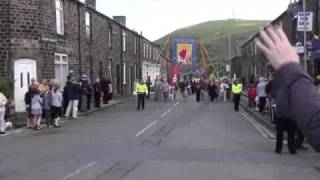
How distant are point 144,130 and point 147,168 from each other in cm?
895

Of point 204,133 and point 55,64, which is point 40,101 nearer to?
point 204,133

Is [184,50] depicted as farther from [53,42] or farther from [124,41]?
[53,42]

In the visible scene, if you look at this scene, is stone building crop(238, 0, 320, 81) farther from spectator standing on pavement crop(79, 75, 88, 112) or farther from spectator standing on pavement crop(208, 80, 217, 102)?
spectator standing on pavement crop(79, 75, 88, 112)

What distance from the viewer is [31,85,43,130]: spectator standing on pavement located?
22.1 m

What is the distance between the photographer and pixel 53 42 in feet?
104

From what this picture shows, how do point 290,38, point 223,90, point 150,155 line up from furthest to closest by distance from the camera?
point 223,90, point 290,38, point 150,155

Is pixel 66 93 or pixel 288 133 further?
pixel 66 93

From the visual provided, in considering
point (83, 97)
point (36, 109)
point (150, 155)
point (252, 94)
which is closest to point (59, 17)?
point (83, 97)

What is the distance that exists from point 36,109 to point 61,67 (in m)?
11.4

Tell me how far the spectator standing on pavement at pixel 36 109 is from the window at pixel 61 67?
9880 mm

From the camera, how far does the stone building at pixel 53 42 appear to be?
28094 millimetres

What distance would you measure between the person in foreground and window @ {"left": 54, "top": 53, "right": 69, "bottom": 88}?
3010 cm

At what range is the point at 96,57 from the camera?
1655 inches

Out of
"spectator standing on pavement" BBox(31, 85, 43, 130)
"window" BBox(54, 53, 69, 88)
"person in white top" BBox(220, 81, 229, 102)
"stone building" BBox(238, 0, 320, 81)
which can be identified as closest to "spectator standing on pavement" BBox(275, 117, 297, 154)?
"stone building" BBox(238, 0, 320, 81)
